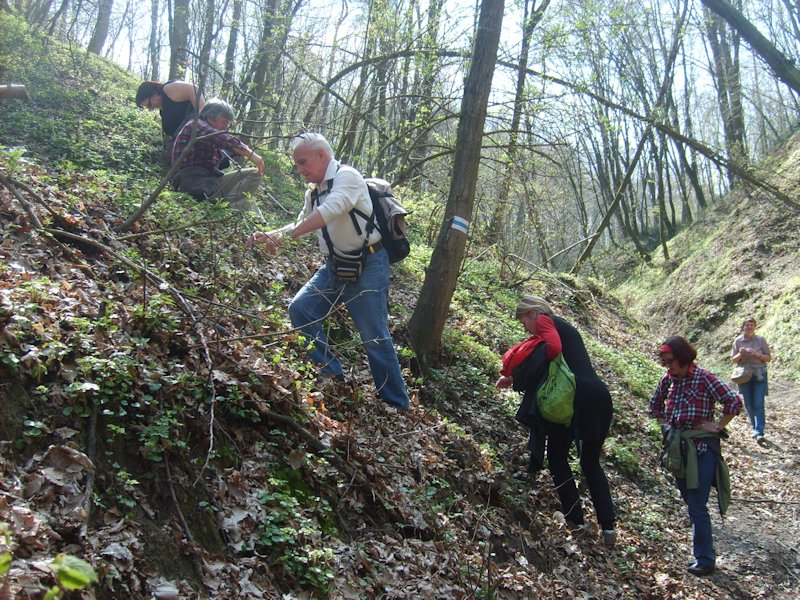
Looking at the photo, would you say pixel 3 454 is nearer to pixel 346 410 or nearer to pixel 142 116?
pixel 346 410

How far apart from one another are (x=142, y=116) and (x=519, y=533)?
9098 millimetres

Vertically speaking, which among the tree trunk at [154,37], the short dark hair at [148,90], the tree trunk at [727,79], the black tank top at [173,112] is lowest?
the black tank top at [173,112]

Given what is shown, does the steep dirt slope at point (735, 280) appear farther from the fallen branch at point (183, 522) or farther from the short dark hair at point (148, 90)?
the fallen branch at point (183, 522)

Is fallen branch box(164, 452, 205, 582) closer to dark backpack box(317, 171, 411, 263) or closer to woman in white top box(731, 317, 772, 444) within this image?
dark backpack box(317, 171, 411, 263)

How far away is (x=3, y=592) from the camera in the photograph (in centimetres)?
216

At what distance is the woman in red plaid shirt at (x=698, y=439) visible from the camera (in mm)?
5652

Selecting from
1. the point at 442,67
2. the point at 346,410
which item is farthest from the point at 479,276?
the point at 346,410

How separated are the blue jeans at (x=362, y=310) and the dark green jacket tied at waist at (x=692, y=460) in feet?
8.73

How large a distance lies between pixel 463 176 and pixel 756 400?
6796 mm

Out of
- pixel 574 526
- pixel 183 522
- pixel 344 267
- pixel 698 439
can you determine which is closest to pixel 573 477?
pixel 574 526

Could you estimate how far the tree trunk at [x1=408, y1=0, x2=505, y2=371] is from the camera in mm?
7129

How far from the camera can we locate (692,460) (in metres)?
5.68

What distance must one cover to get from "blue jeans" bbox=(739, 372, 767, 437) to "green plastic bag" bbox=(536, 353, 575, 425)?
626cm

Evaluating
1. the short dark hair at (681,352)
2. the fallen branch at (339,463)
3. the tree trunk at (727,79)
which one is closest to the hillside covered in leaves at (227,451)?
the fallen branch at (339,463)
